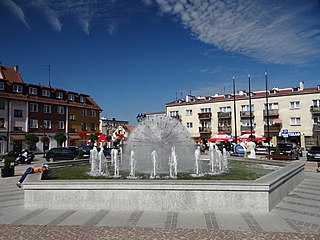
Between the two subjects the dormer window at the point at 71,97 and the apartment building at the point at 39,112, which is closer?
the apartment building at the point at 39,112

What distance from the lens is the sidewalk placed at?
6.61 meters

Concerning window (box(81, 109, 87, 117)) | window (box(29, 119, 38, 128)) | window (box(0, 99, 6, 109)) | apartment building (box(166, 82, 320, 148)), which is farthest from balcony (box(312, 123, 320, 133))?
window (box(0, 99, 6, 109))

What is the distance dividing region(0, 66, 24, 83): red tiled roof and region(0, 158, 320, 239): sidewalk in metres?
45.6

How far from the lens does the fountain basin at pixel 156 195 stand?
8.31 metres

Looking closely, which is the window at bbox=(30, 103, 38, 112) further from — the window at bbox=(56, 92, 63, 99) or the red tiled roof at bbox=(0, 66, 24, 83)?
the window at bbox=(56, 92, 63, 99)

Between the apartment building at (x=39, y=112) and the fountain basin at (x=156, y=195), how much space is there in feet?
129

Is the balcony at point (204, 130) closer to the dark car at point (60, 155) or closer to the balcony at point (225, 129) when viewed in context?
the balcony at point (225, 129)

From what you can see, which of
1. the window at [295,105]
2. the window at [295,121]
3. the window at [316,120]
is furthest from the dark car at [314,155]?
the window at [295,105]

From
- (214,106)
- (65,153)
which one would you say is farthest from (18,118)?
(214,106)

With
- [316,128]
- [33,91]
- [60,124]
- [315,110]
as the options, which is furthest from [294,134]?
[33,91]

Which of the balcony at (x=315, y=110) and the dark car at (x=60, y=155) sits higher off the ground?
the balcony at (x=315, y=110)

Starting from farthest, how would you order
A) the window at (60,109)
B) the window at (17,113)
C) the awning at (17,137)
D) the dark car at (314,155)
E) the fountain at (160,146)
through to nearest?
the window at (60,109)
the window at (17,113)
the awning at (17,137)
the dark car at (314,155)
the fountain at (160,146)

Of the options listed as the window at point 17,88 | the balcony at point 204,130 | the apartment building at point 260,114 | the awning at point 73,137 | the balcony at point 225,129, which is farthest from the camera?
the balcony at point 204,130

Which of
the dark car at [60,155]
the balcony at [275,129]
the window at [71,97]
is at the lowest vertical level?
the dark car at [60,155]
